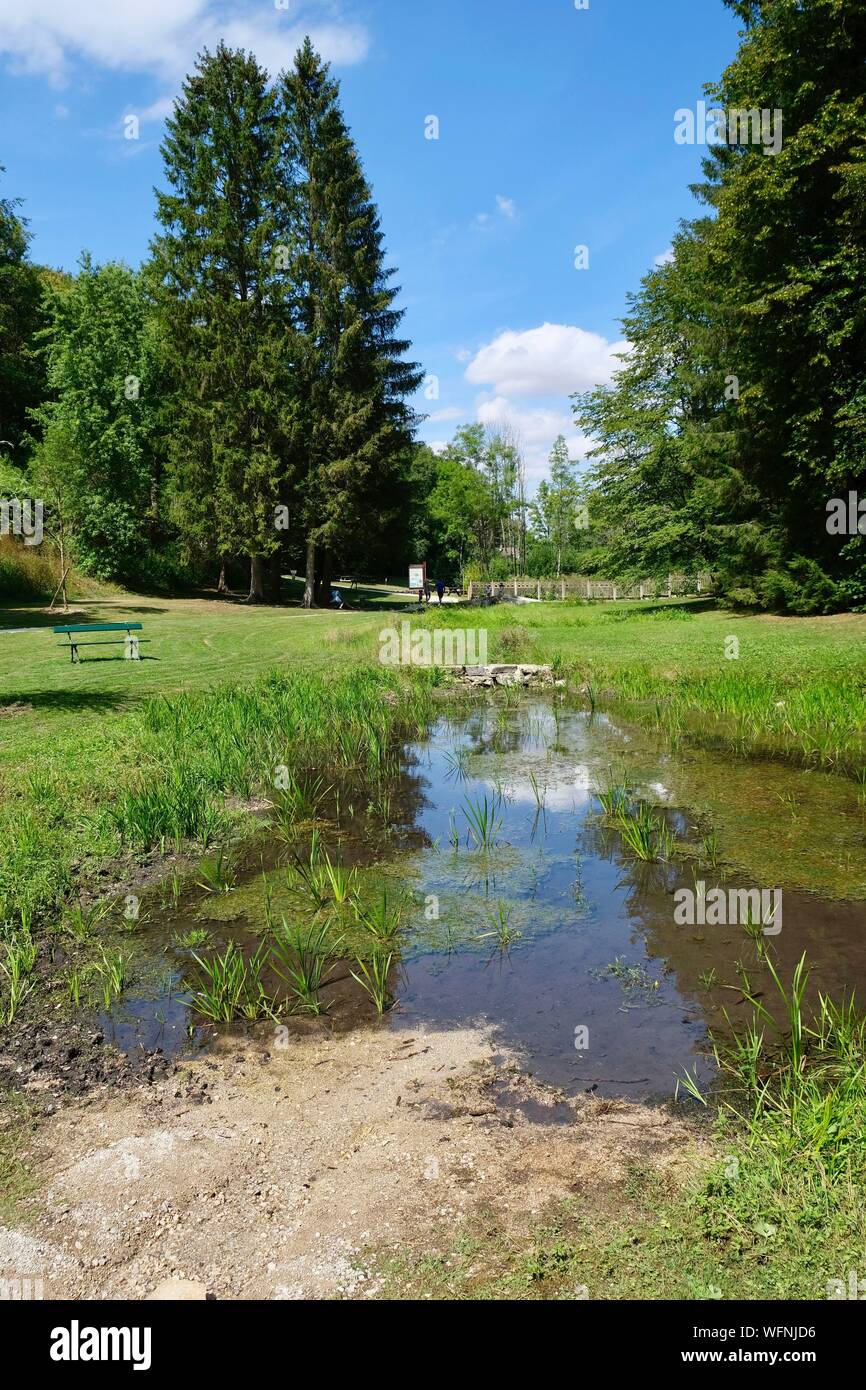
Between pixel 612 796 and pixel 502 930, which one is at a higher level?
pixel 612 796

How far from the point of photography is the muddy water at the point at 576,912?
4.40 meters

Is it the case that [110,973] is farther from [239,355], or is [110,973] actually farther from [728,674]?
[239,355]

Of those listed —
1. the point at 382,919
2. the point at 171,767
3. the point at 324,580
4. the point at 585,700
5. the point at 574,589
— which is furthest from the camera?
the point at 574,589

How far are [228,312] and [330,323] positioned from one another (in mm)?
4410

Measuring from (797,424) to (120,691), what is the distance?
1799 centimetres

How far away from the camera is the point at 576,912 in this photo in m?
5.87

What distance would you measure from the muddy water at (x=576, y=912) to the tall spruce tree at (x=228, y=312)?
1061 inches

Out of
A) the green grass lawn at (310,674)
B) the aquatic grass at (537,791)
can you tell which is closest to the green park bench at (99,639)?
the green grass lawn at (310,674)

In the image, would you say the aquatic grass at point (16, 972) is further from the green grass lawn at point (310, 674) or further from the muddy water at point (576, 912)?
the muddy water at point (576, 912)

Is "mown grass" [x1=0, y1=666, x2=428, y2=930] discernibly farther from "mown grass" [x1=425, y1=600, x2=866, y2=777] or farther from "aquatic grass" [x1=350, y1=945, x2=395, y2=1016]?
"mown grass" [x1=425, y1=600, x2=866, y2=777]

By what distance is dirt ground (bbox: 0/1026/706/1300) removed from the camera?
2793mm

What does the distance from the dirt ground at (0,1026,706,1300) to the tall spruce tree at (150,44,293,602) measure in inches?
1223

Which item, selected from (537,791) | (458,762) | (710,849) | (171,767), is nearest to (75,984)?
(171,767)
